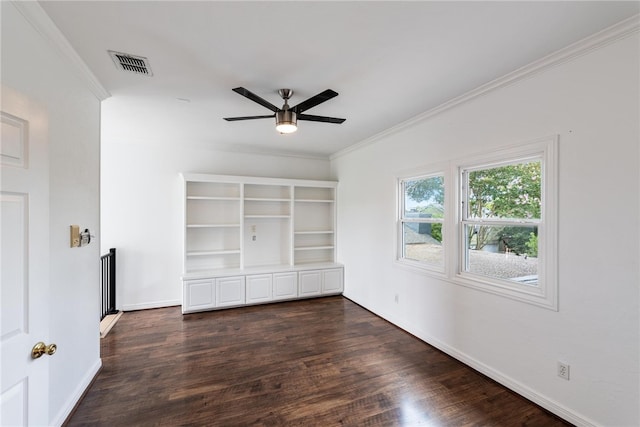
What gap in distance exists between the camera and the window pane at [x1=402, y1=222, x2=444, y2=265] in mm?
3463

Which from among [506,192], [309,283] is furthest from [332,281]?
[506,192]

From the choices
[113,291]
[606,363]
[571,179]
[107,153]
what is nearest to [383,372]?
[606,363]

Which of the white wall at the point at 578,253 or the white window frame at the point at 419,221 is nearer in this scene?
the white wall at the point at 578,253

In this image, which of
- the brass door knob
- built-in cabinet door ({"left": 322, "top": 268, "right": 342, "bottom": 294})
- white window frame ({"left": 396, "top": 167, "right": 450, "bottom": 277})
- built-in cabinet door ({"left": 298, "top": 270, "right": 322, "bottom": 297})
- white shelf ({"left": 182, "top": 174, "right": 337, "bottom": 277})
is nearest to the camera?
the brass door knob

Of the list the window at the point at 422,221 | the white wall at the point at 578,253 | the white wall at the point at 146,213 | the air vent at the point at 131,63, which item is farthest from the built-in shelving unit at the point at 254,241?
the white wall at the point at 578,253

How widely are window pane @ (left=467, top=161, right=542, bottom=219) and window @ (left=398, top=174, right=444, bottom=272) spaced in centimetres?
43

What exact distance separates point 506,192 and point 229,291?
13.1 ft

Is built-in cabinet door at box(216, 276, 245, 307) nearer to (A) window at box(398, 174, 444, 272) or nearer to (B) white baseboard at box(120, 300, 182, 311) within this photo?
(B) white baseboard at box(120, 300, 182, 311)

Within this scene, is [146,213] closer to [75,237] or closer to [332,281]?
[75,237]

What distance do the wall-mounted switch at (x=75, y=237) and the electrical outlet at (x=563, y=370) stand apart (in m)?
3.86

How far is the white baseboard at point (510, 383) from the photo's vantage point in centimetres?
205

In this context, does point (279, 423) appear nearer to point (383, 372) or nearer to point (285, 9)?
point (383, 372)

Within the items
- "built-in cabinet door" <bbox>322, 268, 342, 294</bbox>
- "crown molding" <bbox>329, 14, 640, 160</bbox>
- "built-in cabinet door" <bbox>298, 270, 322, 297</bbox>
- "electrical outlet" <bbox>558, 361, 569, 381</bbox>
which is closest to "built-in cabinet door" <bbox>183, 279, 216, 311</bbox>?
"built-in cabinet door" <bbox>298, 270, 322, 297</bbox>

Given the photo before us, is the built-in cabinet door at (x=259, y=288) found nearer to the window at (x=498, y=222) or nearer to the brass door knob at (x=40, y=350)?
the window at (x=498, y=222)
